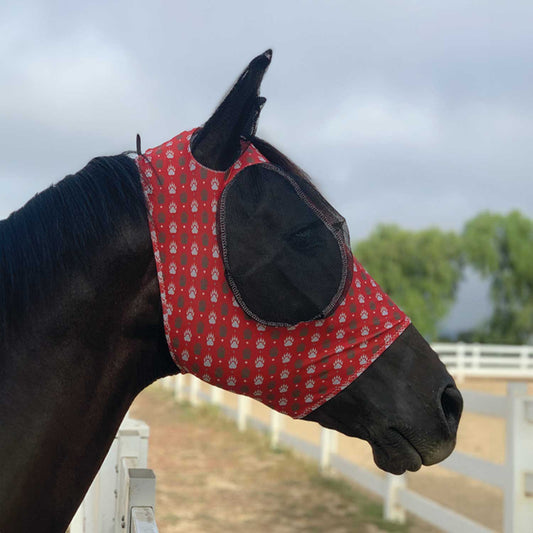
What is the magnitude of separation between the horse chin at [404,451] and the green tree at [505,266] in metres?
48.0

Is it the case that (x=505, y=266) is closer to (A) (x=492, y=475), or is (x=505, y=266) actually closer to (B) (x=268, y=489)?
(B) (x=268, y=489)

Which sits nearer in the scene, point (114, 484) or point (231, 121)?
point (231, 121)

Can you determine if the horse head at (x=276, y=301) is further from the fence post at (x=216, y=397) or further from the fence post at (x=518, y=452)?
the fence post at (x=216, y=397)

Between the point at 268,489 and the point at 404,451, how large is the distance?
7.29 metres

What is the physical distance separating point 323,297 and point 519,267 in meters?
50.4

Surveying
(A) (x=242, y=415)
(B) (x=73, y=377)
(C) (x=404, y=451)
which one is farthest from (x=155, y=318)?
(A) (x=242, y=415)

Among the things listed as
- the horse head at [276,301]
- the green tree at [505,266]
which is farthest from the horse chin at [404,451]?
the green tree at [505,266]

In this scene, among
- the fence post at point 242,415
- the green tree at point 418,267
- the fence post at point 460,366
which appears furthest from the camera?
the green tree at point 418,267

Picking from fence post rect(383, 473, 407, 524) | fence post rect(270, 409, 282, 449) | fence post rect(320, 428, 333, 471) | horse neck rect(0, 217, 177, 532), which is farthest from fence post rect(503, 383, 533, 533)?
fence post rect(270, 409, 282, 449)

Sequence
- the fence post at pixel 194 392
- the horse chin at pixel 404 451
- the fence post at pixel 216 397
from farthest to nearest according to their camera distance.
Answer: the fence post at pixel 194 392
the fence post at pixel 216 397
the horse chin at pixel 404 451

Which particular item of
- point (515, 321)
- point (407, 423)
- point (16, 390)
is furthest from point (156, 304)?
point (515, 321)

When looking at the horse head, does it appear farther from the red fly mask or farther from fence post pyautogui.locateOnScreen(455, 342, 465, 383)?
fence post pyautogui.locateOnScreen(455, 342, 465, 383)

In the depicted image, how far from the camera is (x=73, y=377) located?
184 centimetres

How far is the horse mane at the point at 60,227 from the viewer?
1821mm
